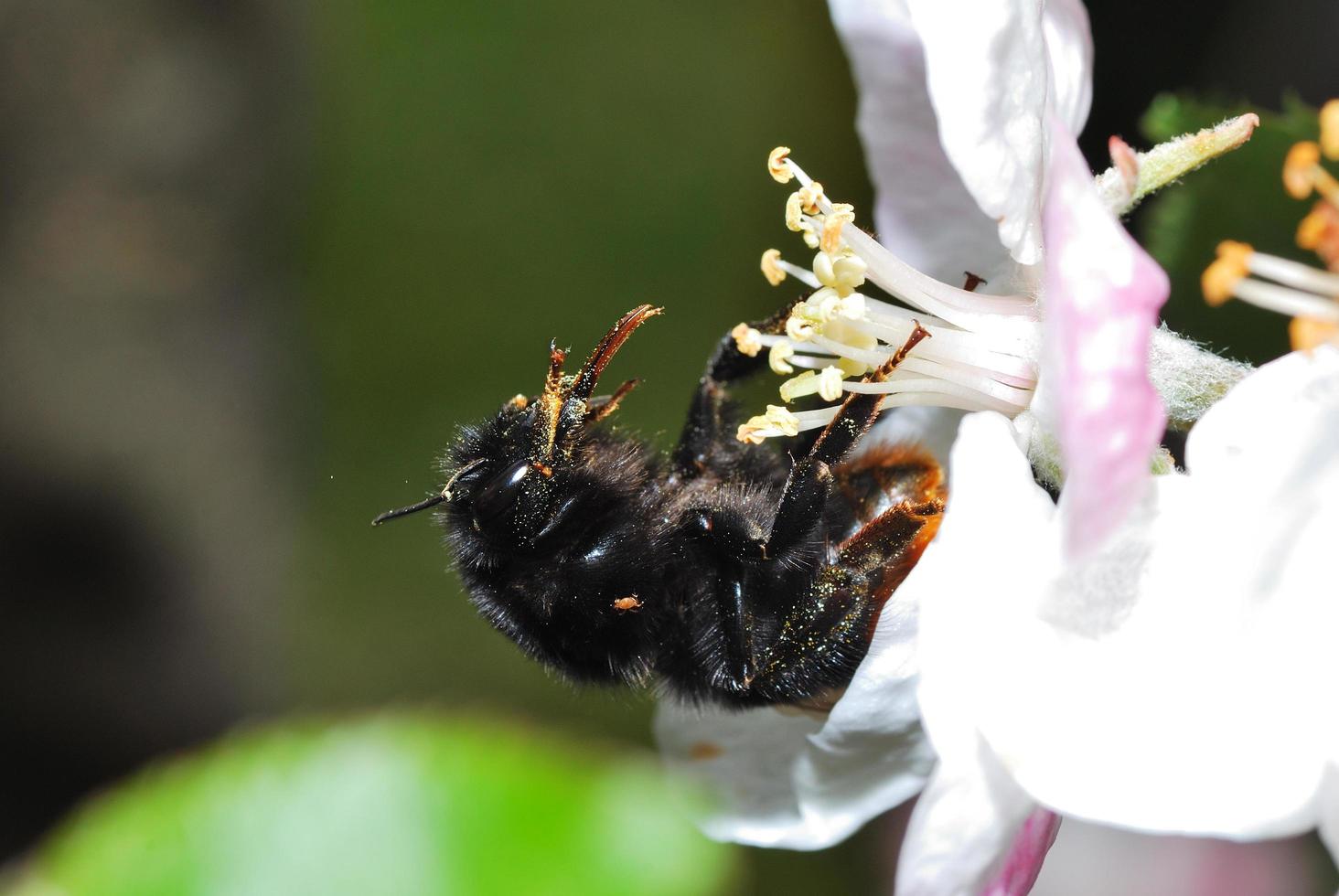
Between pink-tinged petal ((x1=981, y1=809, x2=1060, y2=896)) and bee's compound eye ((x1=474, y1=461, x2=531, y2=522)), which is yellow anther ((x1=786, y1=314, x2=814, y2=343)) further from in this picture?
pink-tinged petal ((x1=981, y1=809, x2=1060, y2=896))

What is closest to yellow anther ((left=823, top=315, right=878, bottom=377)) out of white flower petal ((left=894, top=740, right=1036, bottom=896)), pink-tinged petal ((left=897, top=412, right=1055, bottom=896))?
pink-tinged petal ((left=897, top=412, right=1055, bottom=896))

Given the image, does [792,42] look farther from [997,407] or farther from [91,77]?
[997,407]

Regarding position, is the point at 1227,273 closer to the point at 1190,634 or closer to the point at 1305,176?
the point at 1305,176

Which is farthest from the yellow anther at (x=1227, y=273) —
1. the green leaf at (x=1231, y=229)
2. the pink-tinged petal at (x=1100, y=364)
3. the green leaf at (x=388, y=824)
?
the green leaf at (x=388, y=824)

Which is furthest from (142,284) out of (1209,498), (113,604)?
(1209,498)

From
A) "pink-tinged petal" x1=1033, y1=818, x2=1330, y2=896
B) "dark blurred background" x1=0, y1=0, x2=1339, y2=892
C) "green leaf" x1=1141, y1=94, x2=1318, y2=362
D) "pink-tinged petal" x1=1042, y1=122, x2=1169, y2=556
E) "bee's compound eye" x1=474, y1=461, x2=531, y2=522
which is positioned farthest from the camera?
"dark blurred background" x1=0, y1=0, x2=1339, y2=892

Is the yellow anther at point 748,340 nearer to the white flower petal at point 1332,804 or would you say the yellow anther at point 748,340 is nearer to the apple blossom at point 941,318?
the apple blossom at point 941,318
